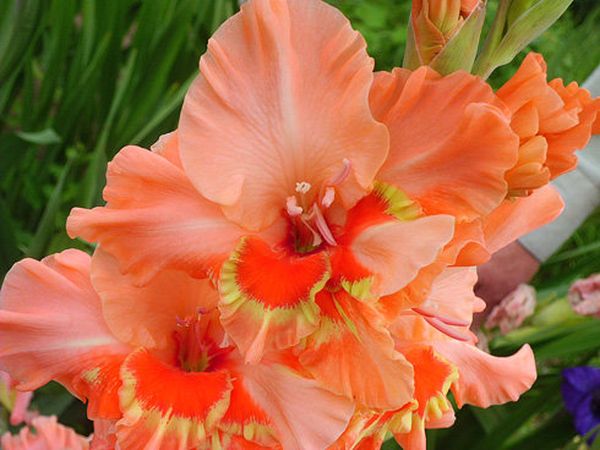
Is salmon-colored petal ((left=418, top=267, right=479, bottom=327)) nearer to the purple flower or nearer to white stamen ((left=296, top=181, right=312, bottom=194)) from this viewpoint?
white stamen ((left=296, top=181, right=312, bottom=194))

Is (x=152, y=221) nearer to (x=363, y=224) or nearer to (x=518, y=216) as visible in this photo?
(x=363, y=224)

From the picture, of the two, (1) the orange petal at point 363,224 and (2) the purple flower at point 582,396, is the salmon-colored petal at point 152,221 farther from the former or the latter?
(2) the purple flower at point 582,396

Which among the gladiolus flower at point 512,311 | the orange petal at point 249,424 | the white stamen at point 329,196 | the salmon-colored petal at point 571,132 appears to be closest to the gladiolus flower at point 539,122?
the salmon-colored petal at point 571,132

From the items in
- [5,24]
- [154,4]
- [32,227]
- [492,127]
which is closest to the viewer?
[492,127]

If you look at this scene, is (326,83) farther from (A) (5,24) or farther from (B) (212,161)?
(A) (5,24)

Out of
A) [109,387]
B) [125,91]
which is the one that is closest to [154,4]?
[125,91]

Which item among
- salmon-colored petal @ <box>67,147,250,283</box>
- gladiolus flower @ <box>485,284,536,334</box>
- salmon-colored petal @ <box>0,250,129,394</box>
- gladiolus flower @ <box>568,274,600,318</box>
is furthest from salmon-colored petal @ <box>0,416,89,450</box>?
gladiolus flower @ <box>568,274,600,318</box>
